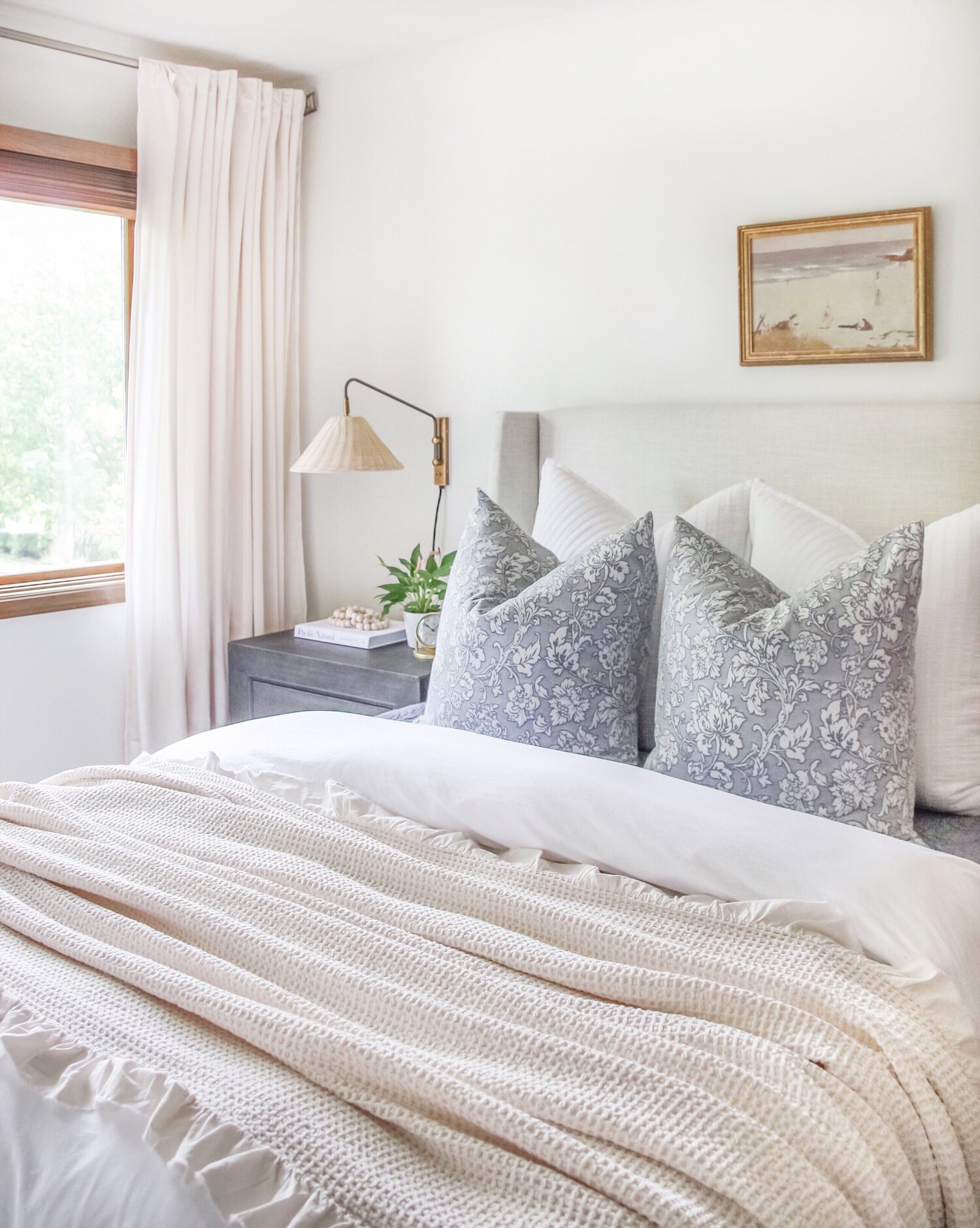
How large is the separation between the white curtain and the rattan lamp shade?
0.44 metres

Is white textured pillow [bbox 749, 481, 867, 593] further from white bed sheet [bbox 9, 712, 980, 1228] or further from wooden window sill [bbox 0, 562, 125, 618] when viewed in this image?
wooden window sill [bbox 0, 562, 125, 618]

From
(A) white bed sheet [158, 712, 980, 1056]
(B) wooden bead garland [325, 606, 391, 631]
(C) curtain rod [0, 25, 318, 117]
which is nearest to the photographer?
(A) white bed sheet [158, 712, 980, 1056]

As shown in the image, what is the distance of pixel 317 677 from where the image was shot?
3131 mm

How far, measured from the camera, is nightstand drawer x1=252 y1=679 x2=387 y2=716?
3.04m

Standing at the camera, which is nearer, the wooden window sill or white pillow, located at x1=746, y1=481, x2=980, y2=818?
white pillow, located at x1=746, y1=481, x2=980, y2=818

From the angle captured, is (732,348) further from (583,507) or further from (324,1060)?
(324,1060)

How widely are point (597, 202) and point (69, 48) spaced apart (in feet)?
5.01

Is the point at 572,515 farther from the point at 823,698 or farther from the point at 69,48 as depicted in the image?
the point at 69,48

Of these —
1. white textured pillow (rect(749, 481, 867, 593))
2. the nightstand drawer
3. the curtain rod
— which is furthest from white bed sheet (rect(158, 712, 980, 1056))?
the curtain rod

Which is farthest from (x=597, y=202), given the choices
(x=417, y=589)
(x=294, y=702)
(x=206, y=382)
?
(x=294, y=702)

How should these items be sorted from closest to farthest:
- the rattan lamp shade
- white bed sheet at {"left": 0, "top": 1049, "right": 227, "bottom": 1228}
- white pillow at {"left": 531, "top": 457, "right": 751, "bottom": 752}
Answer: white bed sheet at {"left": 0, "top": 1049, "right": 227, "bottom": 1228}, white pillow at {"left": 531, "top": 457, "right": 751, "bottom": 752}, the rattan lamp shade

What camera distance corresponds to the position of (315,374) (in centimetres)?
375

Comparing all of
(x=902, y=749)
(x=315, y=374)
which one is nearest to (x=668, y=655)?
(x=902, y=749)

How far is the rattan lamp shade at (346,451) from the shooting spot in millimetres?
3162
